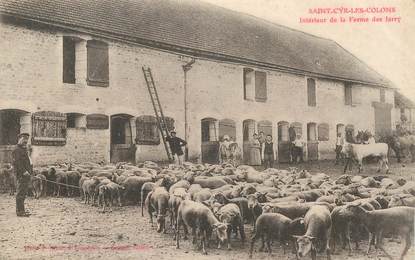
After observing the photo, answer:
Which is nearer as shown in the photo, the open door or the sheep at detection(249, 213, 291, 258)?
the sheep at detection(249, 213, 291, 258)

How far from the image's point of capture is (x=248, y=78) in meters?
17.6

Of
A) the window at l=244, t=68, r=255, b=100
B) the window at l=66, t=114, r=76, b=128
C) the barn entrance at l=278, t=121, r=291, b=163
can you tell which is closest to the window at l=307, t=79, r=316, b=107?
the barn entrance at l=278, t=121, r=291, b=163

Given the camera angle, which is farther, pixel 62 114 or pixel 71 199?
pixel 62 114

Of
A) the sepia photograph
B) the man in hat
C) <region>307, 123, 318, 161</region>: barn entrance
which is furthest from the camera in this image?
<region>307, 123, 318, 161</region>: barn entrance

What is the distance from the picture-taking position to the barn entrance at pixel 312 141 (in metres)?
19.8

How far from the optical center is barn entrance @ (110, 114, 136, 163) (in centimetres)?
1330

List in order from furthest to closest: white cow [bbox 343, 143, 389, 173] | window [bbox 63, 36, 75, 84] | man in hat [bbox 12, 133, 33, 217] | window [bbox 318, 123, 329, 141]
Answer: window [bbox 318, 123, 329, 141] → white cow [bbox 343, 143, 389, 173] → window [bbox 63, 36, 75, 84] → man in hat [bbox 12, 133, 33, 217]

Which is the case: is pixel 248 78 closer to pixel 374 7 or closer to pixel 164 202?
pixel 374 7

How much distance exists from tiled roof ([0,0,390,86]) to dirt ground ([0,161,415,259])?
6.01 m

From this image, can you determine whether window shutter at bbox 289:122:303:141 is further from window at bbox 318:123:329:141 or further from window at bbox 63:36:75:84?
window at bbox 63:36:75:84

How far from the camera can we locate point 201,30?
16.6 m

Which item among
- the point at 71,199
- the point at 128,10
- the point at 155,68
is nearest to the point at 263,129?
the point at 155,68

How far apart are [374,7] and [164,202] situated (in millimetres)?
4821

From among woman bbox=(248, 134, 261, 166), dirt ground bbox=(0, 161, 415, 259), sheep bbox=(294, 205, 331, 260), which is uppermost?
woman bbox=(248, 134, 261, 166)
